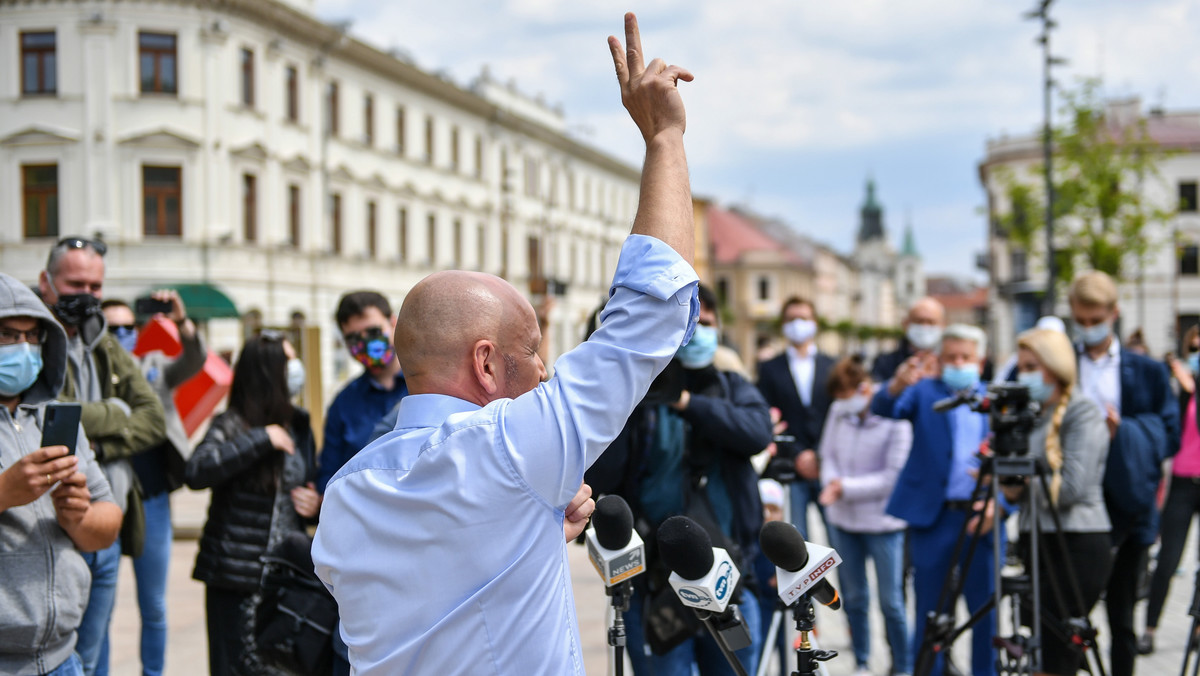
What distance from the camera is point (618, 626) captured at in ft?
10.2

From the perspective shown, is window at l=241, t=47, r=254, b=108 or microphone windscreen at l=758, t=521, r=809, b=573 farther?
window at l=241, t=47, r=254, b=108

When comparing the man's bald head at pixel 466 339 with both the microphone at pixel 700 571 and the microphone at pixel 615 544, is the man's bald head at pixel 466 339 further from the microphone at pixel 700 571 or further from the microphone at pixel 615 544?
the microphone at pixel 615 544

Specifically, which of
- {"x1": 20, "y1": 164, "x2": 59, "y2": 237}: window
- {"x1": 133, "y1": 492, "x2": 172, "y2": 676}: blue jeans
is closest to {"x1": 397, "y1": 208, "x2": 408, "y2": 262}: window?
{"x1": 20, "y1": 164, "x2": 59, "y2": 237}: window

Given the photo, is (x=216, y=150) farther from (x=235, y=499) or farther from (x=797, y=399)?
(x=235, y=499)

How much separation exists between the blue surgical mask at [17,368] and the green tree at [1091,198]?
92.5 feet

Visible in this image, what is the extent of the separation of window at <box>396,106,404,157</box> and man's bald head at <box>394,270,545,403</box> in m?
39.1

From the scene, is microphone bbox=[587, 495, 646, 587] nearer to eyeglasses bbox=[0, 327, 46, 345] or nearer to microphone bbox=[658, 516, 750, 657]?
microphone bbox=[658, 516, 750, 657]

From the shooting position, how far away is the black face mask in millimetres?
4707

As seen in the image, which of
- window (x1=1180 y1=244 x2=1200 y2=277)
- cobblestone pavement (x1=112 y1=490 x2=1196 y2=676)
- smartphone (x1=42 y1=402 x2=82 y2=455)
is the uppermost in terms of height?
window (x1=1180 y1=244 x2=1200 y2=277)

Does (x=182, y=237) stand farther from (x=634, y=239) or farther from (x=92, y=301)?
(x=634, y=239)

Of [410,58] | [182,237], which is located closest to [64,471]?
[182,237]

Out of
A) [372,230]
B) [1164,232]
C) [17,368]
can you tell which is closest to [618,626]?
[17,368]

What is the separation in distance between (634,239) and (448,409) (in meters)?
0.49

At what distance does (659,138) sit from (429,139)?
41.7m
